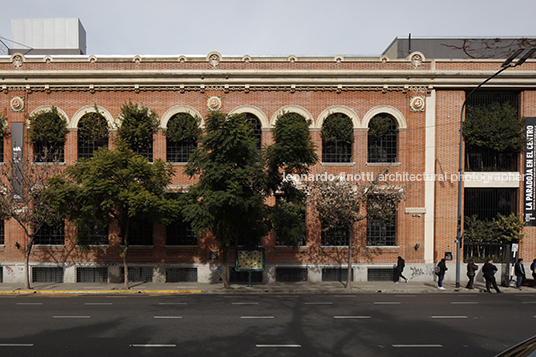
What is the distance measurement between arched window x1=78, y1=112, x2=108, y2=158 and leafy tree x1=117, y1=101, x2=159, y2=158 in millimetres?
1157

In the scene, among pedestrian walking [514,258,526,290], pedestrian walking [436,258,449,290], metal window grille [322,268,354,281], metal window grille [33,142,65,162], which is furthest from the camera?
metal window grille [322,268,354,281]

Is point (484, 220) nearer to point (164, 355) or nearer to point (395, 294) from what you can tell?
point (395, 294)

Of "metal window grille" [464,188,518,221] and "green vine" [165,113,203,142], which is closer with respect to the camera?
"green vine" [165,113,203,142]

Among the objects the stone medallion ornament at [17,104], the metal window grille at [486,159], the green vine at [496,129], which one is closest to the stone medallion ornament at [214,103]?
the stone medallion ornament at [17,104]

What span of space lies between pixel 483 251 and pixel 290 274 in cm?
1163

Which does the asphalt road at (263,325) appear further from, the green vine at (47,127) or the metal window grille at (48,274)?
the green vine at (47,127)

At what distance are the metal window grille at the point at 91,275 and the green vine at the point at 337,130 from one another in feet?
49.0

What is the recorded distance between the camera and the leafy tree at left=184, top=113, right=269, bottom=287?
14.9 meters

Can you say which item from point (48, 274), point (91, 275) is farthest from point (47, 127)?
point (91, 275)

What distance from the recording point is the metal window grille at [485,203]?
20.7m

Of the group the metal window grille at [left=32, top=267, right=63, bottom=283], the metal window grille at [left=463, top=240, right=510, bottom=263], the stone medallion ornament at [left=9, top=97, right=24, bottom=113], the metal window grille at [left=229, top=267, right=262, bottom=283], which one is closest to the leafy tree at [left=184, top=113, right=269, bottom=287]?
the metal window grille at [left=229, top=267, right=262, bottom=283]

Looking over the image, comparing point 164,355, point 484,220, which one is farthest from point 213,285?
point 484,220

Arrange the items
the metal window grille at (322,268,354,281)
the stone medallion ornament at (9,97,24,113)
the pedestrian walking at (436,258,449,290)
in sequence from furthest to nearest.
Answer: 1. the stone medallion ornament at (9,97,24,113)
2. the metal window grille at (322,268,354,281)
3. the pedestrian walking at (436,258,449,290)

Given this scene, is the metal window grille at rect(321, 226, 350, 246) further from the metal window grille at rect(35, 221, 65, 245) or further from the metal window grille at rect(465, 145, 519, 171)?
the metal window grille at rect(35, 221, 65, 245)
